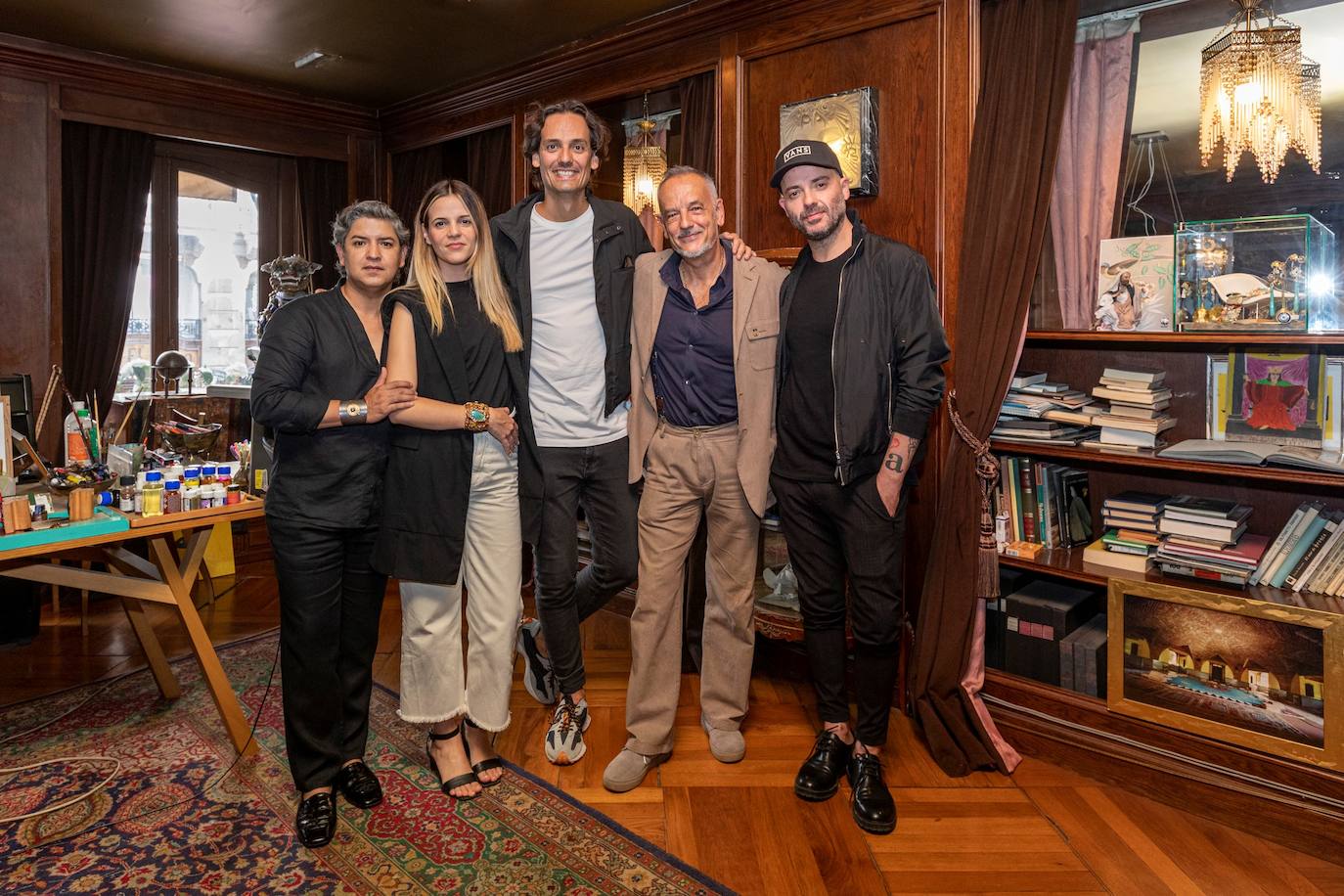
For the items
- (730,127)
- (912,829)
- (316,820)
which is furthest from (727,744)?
(730,127)

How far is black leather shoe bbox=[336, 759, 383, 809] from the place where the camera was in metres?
2.27

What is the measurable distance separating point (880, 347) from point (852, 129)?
114cm

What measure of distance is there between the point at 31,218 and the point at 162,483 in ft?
9.03

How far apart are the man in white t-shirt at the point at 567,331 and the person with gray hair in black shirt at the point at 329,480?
394mm

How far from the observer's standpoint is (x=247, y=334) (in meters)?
5.28

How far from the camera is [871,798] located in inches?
Answer: 88.0

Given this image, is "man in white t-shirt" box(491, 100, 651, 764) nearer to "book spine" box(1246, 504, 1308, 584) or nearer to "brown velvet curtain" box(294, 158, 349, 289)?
"book spine" box(1246, 504, 1308, 584)

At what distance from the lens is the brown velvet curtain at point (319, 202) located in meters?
5.22

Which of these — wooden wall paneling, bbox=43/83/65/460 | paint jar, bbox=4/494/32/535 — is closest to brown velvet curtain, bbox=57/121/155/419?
wooden wall paneling, bbox=43/83/65/460

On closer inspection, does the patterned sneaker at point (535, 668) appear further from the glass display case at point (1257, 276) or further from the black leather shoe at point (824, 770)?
the glass display case at point (1257, 276)

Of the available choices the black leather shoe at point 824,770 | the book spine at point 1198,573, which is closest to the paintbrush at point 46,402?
the black leather shoe at point 824,770

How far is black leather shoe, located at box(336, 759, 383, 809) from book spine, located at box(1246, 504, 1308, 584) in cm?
250

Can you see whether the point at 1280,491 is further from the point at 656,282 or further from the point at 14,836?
the point at 14,836

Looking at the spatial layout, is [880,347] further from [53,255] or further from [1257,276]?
[53,255]
